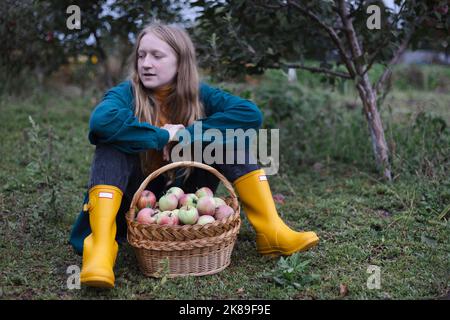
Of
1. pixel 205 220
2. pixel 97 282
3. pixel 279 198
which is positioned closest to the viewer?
pixel 97 282

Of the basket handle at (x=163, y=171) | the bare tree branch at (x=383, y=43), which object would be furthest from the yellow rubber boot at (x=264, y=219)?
the bare tree branch at (x=383, y=43)

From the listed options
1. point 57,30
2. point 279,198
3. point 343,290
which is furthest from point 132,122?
point 57,30

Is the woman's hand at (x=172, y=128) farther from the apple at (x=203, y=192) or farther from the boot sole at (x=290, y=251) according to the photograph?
the boot sole at (x=290, y=251)

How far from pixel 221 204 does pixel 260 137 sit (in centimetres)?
152

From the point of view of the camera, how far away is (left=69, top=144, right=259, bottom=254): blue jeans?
2.33m

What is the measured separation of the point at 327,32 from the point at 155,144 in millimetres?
1783

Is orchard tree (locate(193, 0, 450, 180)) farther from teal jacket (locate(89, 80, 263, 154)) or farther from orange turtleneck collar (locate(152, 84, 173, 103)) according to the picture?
teal jacket (locate(89, 80, 263, 154))

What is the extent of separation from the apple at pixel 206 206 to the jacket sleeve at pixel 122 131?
0.28 m

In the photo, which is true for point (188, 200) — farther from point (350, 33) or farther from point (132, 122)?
point (350, 33)

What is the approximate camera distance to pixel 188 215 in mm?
2275

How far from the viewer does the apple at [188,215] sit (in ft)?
7.47

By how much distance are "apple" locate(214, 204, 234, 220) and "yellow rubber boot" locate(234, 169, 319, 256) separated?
0.19m

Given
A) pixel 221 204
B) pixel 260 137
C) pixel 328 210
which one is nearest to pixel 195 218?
pixel 221 204

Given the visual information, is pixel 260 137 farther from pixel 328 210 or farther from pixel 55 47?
pixel 55 47
